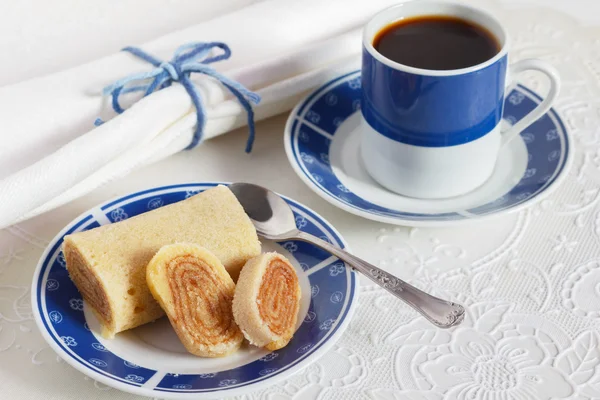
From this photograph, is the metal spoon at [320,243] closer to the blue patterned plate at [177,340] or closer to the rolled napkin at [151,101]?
the blue patterned plate at [177,340]

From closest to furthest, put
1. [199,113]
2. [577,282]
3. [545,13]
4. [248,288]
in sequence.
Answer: [248,288]
[577,282]
[199,113]
[545,13]

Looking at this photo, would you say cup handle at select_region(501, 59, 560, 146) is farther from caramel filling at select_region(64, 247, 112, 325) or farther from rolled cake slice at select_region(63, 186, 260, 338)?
caramel filling at select_region(64, 247, 112, 325)

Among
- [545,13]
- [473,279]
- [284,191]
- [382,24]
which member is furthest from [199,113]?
[545,13]

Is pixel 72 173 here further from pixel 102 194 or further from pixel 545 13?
pixel 545 13

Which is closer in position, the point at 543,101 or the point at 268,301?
the point at 268,301

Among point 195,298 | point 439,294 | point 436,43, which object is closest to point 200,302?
point 195,298

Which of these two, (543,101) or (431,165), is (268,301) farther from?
(543,101)

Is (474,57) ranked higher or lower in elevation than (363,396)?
higher

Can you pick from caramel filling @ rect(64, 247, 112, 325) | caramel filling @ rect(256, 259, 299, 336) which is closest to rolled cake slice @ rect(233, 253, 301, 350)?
caramel filling @ rect(256, 259, 299, 336)

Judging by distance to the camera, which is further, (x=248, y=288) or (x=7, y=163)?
(x=7, y=163)
